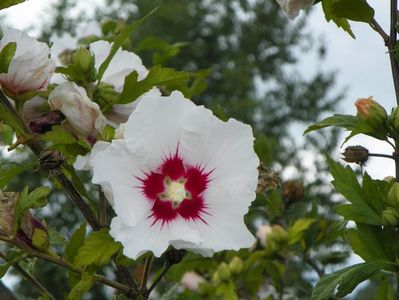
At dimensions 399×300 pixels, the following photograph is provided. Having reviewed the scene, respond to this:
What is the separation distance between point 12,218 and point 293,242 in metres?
0.93

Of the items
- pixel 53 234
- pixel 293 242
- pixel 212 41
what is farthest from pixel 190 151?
pixel 212 41

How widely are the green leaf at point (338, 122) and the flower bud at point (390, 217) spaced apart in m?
0.13

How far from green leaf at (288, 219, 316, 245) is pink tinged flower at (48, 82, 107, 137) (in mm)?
850

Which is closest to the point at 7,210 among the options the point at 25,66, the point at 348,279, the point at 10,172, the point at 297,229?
the point at 10,172

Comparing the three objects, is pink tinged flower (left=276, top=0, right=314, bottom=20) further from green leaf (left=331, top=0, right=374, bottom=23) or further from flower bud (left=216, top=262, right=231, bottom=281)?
flower bud (left=216, top=262, right=231, bottom=281)

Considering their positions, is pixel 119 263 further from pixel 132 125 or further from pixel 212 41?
pixel 212 41

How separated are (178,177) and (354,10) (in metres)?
0.38

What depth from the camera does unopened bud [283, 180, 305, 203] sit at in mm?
1941

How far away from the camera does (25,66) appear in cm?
110

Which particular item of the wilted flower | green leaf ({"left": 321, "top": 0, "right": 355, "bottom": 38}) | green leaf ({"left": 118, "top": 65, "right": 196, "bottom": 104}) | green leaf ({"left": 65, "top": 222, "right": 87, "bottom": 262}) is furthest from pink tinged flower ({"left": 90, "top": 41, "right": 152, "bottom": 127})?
the wilted flower

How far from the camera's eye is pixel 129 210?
0.96m

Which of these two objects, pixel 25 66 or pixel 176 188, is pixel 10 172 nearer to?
pixel 25 66

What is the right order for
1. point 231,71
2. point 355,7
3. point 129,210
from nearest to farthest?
point 129,210
point 355,7
point 231,71

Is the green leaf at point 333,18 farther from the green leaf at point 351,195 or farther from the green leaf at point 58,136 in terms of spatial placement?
the green leaf at point 58,136
